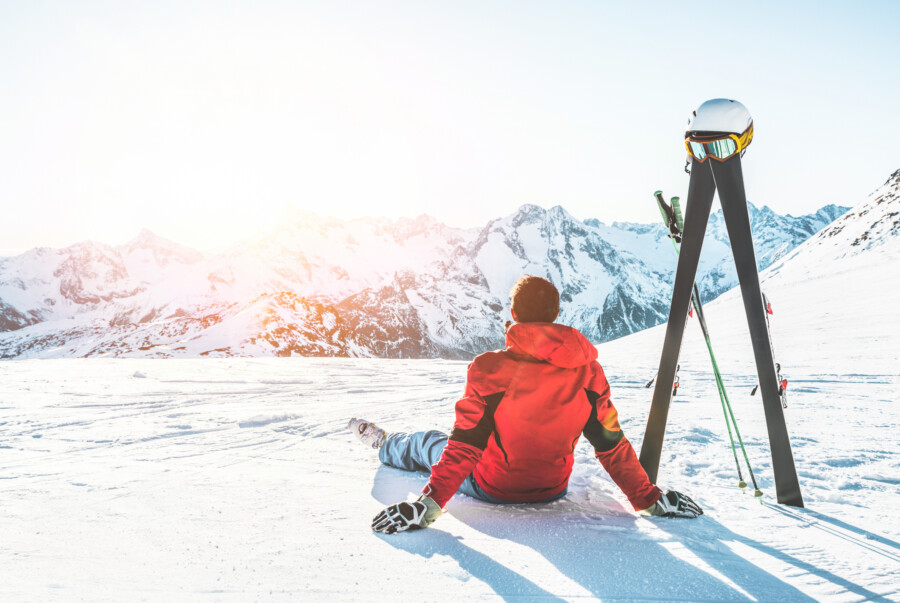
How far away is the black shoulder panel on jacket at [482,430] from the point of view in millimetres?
2926

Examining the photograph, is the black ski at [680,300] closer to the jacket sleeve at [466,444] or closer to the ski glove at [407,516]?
the jacket sleeve at [466,444]

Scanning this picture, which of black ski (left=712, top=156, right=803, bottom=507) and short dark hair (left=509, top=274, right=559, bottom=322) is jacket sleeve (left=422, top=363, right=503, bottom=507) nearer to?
short dark hair (left=509, top=274, right=559, bottom=322)

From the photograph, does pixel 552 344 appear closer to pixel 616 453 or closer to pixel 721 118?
pixel 616 453

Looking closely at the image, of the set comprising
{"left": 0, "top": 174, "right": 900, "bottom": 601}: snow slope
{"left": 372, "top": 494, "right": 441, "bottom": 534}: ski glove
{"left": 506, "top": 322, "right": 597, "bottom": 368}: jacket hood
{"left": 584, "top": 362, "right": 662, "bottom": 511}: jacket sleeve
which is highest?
{"left": 506, "top": 322, "right": 597, "bottom": 368}: jacket hood

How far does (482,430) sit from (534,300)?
844 millimetres

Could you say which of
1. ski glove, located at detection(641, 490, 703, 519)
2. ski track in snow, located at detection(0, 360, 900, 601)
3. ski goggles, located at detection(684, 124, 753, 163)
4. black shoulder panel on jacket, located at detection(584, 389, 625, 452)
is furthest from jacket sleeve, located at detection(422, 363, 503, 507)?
ski goggles, located at detection(684, 124, 753, 163)

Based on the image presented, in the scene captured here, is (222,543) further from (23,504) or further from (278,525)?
(23,504)

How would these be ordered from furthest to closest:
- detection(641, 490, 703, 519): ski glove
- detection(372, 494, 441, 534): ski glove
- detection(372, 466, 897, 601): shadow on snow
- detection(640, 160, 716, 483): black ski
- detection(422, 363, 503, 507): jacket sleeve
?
1. detection(640, 160, 716, 483): black ski
2. detection(641, 490, 703, 519): ski glove
3. detection(422, 363, 503, 507): jacket sleeve
4. detection(372, 494, 441, 534): ski glove
5. detection(372, 466, 897, 601): shadow on snow

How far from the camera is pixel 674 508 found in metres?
3.05

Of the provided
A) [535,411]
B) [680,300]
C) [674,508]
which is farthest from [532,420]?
[680,300]

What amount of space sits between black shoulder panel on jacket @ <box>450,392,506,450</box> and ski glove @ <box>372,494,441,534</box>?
1.34 feet

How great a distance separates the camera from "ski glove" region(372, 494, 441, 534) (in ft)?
9.20

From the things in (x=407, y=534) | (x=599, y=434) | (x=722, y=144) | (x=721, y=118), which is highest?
(x=721, y=118)

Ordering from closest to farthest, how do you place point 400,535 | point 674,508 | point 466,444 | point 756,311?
point 400,535 → point 466,444 → point 674,508 → point 756,311
